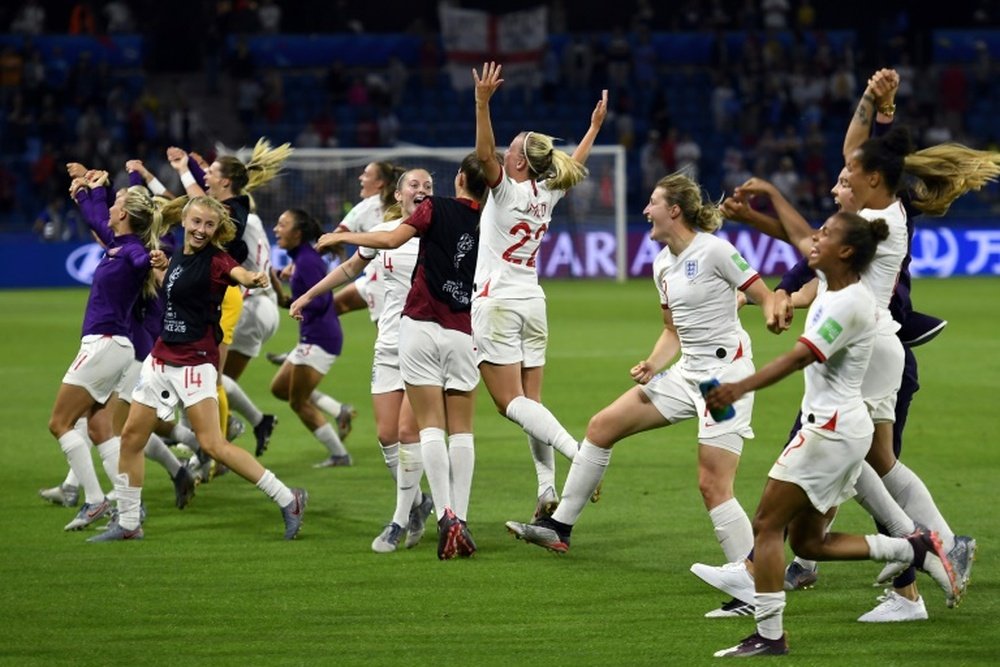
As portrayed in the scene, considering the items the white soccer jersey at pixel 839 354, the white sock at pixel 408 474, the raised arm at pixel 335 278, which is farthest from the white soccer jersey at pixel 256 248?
the white soccer jersey at pixel 839 354

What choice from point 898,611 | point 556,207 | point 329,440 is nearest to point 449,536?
point 898,611

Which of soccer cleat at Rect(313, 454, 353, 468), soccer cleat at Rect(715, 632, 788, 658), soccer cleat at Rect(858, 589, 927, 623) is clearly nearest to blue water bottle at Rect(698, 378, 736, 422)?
soccer cleat at Rect(715, 632, 788, 658)

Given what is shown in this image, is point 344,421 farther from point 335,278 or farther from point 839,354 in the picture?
point 839,354

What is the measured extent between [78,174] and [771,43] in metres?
29.6

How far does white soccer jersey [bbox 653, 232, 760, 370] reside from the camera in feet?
25.3

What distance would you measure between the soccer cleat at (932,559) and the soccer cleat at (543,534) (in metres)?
2.23

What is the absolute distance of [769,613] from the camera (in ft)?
21.0

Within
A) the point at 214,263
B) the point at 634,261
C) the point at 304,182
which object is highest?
the point at 214,263

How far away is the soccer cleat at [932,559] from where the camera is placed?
22.5ft

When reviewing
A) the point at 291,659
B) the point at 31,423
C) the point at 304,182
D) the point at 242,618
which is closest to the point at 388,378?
the point at 242,618

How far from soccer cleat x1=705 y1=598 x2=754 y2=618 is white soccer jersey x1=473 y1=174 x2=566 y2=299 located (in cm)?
278

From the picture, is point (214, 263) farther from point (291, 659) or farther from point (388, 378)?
point (291, 659)

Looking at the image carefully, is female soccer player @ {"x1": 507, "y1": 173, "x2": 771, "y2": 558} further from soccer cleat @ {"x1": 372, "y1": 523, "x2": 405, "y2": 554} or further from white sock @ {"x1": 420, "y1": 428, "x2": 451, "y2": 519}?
soccer cleat @ {"x1": 372, "y1": 523, "x2": 405, "y2": 554}

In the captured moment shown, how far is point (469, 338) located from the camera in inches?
348
